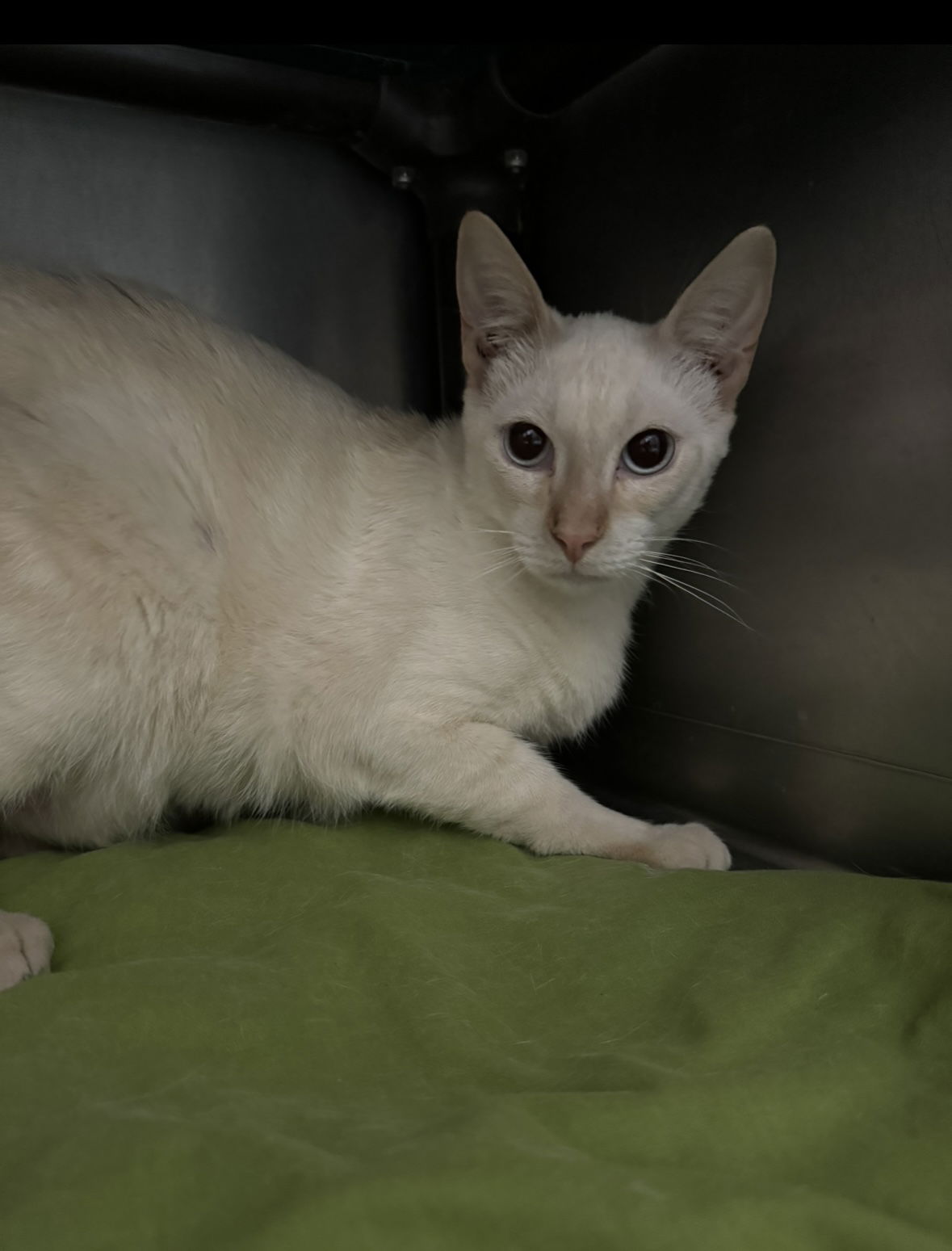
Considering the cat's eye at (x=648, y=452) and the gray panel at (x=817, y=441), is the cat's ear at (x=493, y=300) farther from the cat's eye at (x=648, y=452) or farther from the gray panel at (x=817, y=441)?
the gray panel at (x=817, y=441)

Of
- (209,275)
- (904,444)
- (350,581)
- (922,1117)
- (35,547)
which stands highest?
(209,275)

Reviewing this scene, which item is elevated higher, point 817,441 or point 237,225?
point 237,225

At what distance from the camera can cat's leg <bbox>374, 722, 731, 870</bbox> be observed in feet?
5.24

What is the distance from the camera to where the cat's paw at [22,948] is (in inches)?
44.9

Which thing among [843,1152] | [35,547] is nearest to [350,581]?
[35,547]

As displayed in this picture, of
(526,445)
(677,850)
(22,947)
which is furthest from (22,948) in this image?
(526,445)

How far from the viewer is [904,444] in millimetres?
1557

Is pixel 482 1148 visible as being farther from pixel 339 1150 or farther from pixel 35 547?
pixel 35 547

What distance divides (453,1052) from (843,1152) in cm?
39

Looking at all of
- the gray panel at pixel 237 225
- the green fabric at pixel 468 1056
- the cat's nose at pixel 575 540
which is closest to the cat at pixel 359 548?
the cat's nose at pixel 575 540

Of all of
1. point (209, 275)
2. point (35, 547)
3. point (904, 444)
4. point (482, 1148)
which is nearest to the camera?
point (482, 1148)

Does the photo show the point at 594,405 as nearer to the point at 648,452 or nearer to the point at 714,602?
the point at 648,452

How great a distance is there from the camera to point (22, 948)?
1183mm

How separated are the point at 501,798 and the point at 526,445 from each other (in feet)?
1.97
